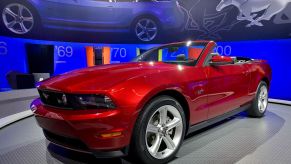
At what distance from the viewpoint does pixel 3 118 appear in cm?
351

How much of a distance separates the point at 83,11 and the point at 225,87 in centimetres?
516

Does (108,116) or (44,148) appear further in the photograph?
(44,148)

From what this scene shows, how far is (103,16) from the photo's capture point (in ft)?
22.5

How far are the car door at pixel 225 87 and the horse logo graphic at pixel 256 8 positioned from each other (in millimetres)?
2692

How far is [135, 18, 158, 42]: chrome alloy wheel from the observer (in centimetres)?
713

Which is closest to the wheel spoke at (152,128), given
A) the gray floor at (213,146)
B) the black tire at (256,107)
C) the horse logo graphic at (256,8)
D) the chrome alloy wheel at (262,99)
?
the gray floor at (213,146)

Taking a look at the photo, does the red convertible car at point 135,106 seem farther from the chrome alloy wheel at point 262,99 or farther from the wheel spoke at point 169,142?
the chrome alloy wheel at point 262,99

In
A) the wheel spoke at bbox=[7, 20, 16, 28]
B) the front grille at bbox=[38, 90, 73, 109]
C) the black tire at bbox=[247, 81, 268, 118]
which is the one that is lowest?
the black tire at bbox=[247, 81, 268, 118]

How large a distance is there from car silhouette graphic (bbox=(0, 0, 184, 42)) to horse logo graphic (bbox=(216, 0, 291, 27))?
5.59 ft

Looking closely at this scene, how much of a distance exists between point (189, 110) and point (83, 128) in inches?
41.1

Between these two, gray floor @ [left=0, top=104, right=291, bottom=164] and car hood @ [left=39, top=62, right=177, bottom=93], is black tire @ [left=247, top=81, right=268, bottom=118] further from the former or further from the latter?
car hood @ [left=39, top=62, right=177, bottom=93]

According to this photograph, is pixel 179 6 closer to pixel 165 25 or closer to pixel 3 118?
pixel 165 25

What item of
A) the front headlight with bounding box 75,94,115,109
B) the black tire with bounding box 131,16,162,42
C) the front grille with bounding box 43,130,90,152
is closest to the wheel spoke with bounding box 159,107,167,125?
the front headlight with bounding box 75,94,115,109

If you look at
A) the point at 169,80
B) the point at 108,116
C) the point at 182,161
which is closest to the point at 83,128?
the point at 108,116
